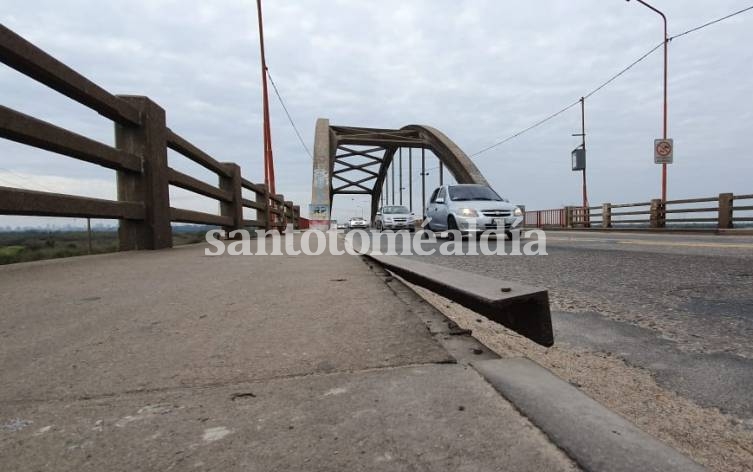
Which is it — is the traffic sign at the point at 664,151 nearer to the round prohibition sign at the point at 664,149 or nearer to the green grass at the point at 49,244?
the round prohibition sign at the point at 664,149

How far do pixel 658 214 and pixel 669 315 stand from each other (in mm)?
17248

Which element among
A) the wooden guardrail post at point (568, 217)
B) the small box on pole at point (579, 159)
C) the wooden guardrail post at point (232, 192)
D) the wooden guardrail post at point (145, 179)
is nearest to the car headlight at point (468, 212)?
the wooden guardrail post at point (232, 192)

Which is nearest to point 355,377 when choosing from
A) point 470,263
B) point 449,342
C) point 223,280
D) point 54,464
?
point 449,342

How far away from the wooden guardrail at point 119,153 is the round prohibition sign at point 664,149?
15.9 m

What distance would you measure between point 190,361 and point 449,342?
0.82 meters

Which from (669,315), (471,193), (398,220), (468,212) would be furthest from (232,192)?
(398,220)

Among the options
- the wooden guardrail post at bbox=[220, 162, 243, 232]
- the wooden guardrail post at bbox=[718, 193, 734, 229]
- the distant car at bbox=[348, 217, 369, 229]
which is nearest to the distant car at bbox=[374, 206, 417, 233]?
the wooden guardrail post at bbox=[718, 193, 734, 229]

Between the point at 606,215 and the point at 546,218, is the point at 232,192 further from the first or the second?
the point at 546,218

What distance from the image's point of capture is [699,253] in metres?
4.79

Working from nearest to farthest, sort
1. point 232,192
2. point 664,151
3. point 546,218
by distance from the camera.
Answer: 1. point 232,192
2. point 664,151
3. point 546,218

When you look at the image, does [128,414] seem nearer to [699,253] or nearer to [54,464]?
[54,464]

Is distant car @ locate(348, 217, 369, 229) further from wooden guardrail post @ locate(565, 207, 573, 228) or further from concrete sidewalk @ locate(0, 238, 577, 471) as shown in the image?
concrete sidewalk @ locate(0, 238, 577, 471)

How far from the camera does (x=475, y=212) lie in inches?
373

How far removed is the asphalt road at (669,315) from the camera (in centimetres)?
142
